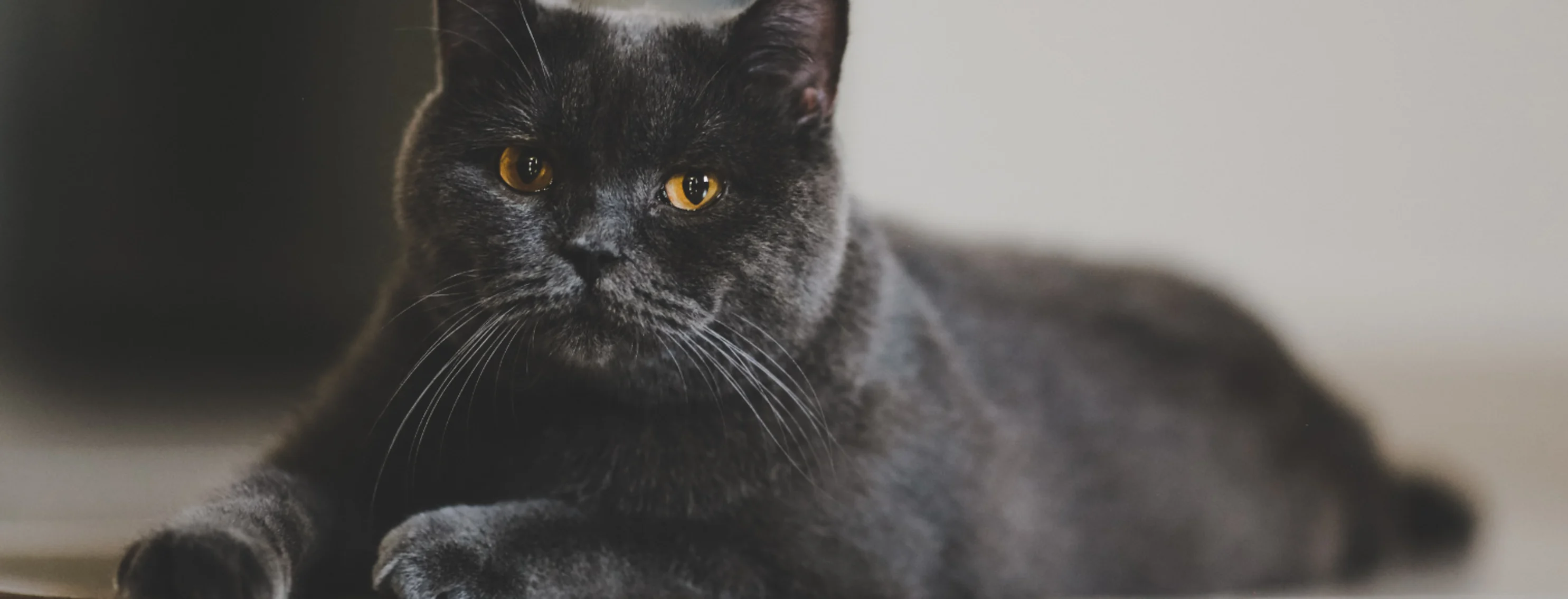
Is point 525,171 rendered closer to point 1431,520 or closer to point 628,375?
point 628,375

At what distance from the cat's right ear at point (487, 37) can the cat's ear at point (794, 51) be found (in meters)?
0.17

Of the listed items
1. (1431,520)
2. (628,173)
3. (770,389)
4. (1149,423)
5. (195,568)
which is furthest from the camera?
(1431,520)

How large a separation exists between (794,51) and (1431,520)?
4.09 ft

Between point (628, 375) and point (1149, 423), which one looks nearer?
point (628, 375)

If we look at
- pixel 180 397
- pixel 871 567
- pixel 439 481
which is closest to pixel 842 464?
pixel 871 567

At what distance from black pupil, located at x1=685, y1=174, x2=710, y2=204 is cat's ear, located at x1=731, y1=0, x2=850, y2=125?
86mm

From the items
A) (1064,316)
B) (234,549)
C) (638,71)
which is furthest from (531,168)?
(1064,316)

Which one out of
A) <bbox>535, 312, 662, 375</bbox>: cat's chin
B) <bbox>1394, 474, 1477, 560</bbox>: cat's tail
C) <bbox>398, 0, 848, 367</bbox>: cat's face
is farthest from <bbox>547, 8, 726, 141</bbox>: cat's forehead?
<bbox>1394, 474, 1477, 560</bbox>: cat's tail

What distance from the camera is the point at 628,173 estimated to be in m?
0.84

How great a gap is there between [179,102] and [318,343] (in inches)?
12.8

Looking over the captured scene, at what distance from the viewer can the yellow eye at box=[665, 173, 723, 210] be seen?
0.87 meters

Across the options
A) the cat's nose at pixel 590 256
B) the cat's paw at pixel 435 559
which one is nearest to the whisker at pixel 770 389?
the cat's nose at pixel 590 256

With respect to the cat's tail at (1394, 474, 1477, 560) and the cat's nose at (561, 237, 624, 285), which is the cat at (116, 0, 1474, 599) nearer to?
the cat's nose at (561, 237, 624, 285)

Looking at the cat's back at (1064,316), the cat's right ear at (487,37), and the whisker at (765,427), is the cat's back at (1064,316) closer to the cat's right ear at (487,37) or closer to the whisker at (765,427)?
the whisker at (765,427)
